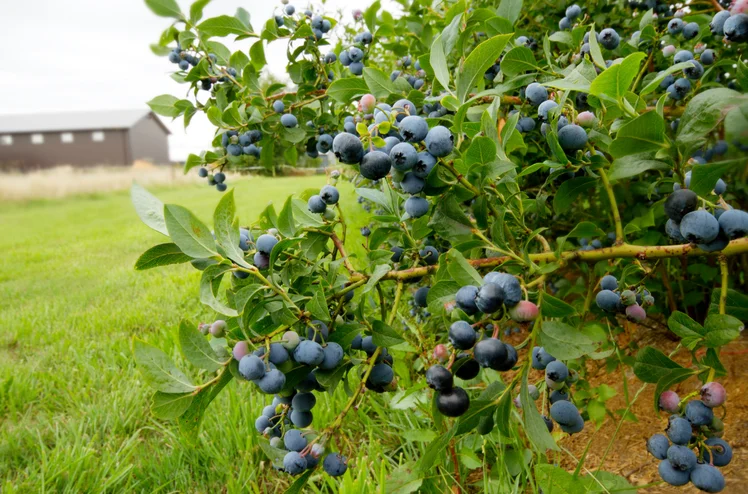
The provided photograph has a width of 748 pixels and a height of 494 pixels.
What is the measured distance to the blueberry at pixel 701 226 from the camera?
617 millimetres

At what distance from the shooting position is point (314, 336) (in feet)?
2.53

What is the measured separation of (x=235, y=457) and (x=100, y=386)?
970 millimetres

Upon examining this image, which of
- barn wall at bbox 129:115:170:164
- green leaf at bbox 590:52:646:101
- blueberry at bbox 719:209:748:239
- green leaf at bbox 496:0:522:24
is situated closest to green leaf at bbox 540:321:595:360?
blueberry at bbox 719:209:748:239

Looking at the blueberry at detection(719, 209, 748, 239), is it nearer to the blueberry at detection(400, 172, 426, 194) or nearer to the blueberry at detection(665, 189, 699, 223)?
the blueberry at detection(665, 189, 699, 223)

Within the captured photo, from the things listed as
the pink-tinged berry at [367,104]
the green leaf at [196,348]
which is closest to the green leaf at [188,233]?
the green leaf at [196,348]

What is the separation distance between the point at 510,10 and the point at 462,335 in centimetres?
88

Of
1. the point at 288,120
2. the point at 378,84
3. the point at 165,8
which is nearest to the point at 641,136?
the point at 378,84

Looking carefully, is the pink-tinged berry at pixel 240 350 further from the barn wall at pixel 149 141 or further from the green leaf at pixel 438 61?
the barn wall at pixel 149 141

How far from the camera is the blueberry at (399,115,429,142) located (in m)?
0.68

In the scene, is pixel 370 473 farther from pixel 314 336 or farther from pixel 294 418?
pixel 314 336

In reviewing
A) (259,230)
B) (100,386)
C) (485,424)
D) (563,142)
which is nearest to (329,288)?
(259,230)

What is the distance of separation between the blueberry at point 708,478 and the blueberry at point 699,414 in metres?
0.07

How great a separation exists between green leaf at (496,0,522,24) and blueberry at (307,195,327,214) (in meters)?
0.68

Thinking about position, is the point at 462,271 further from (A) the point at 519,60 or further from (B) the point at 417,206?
(A) the point at 519,60
